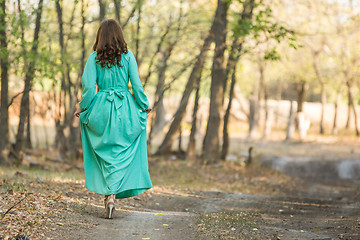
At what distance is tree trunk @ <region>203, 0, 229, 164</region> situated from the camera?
13445 mm

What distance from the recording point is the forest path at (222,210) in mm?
5164

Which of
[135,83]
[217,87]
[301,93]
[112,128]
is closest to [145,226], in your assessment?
[112,128]

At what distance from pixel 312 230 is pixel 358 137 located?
2270 cm

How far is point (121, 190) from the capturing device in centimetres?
570

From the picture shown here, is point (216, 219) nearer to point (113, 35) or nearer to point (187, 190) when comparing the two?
point (113, 35)

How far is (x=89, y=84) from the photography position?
18.7 feet

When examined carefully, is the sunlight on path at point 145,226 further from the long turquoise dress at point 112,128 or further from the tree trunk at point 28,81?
the tree trunk at point 28,81

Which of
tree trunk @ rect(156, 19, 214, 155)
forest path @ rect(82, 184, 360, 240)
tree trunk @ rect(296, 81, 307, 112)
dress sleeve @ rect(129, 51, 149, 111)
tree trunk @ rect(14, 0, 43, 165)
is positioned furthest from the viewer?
tree trunk @ rect(296, 81, 307, 112)

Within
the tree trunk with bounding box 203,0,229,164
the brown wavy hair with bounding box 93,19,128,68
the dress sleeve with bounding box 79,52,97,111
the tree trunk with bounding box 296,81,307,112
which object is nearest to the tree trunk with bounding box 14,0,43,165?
the dress sleeve with bounding box 79,52,97,111

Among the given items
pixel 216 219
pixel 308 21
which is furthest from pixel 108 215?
pixel 308 21

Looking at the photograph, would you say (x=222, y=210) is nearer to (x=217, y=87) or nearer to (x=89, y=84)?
(x=89, y=84)

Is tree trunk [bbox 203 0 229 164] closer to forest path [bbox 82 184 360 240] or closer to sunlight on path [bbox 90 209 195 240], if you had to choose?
forest path [bbox 82 184 360 240]

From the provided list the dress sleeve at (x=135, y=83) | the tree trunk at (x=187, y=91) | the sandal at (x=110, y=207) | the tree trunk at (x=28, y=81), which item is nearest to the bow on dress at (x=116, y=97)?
the dress sleeve at (x=135, y=83)

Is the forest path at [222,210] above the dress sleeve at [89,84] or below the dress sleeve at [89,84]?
below
